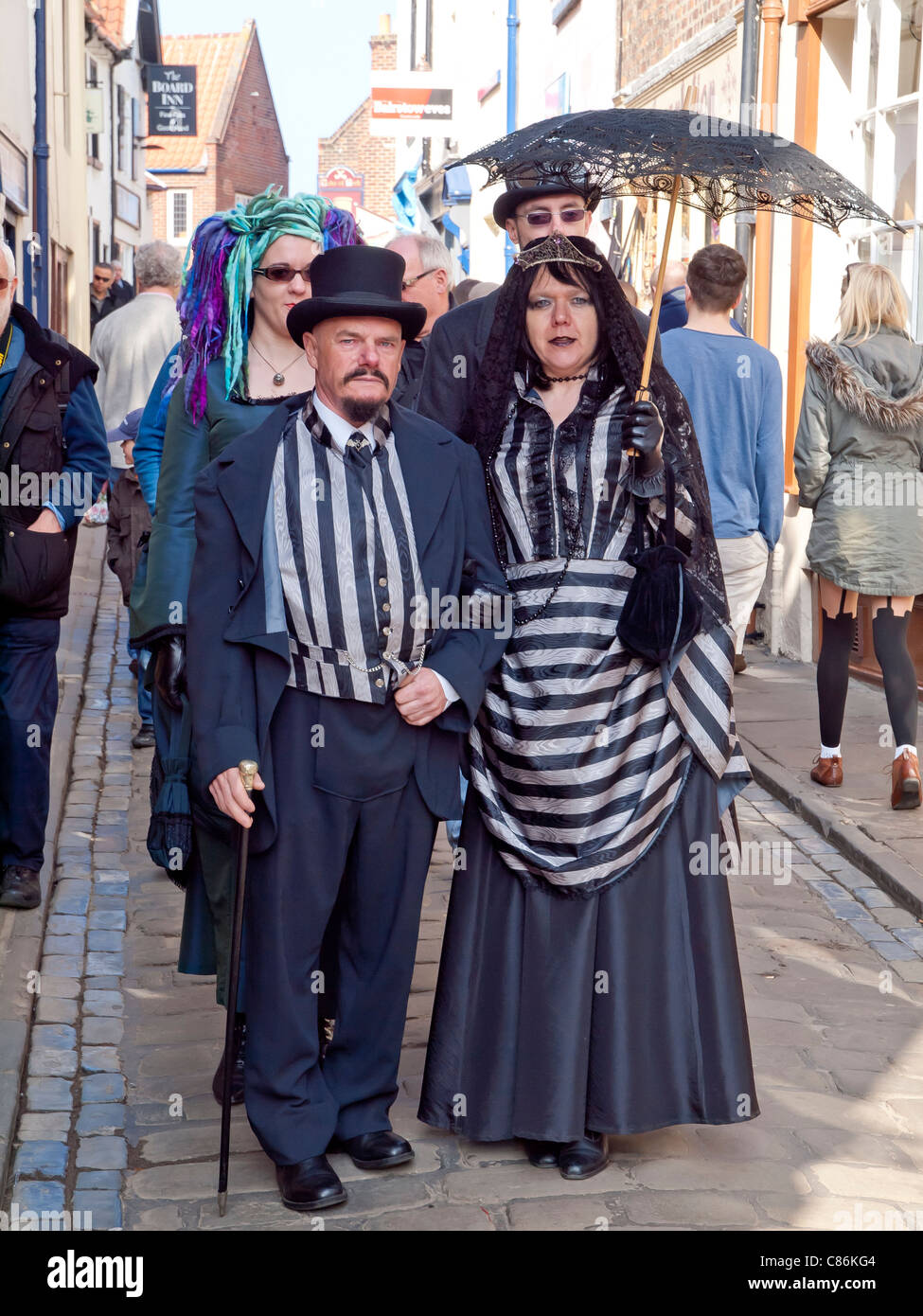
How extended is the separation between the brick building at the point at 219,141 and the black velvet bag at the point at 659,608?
57642 millimetres

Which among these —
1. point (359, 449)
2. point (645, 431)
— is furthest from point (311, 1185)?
point (645, 431)

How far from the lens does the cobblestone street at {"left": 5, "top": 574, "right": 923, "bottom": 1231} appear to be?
362 cm

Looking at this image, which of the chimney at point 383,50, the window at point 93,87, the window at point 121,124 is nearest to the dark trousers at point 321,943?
the window at point 93,87

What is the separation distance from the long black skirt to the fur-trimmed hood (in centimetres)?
367

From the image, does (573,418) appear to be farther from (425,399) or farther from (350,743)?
(350,743)

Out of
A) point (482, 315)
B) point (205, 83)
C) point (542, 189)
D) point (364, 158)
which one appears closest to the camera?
point (482, 315)

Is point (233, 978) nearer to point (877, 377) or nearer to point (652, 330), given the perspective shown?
point (652, 330)

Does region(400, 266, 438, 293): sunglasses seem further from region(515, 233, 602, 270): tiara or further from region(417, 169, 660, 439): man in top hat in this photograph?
region(515, 233, 602, 270): tiara

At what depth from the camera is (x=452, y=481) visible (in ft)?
12.1

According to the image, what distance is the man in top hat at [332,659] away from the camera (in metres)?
3.54

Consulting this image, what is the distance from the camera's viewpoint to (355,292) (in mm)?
3580

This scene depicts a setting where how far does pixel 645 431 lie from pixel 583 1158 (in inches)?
64.3

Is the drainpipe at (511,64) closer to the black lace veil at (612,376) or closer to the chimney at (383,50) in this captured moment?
the black lace veil at (612,376)

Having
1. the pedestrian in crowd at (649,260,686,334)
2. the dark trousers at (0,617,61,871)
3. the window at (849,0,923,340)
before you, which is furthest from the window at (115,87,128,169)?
the dark trousers at (0,617,61,871)
